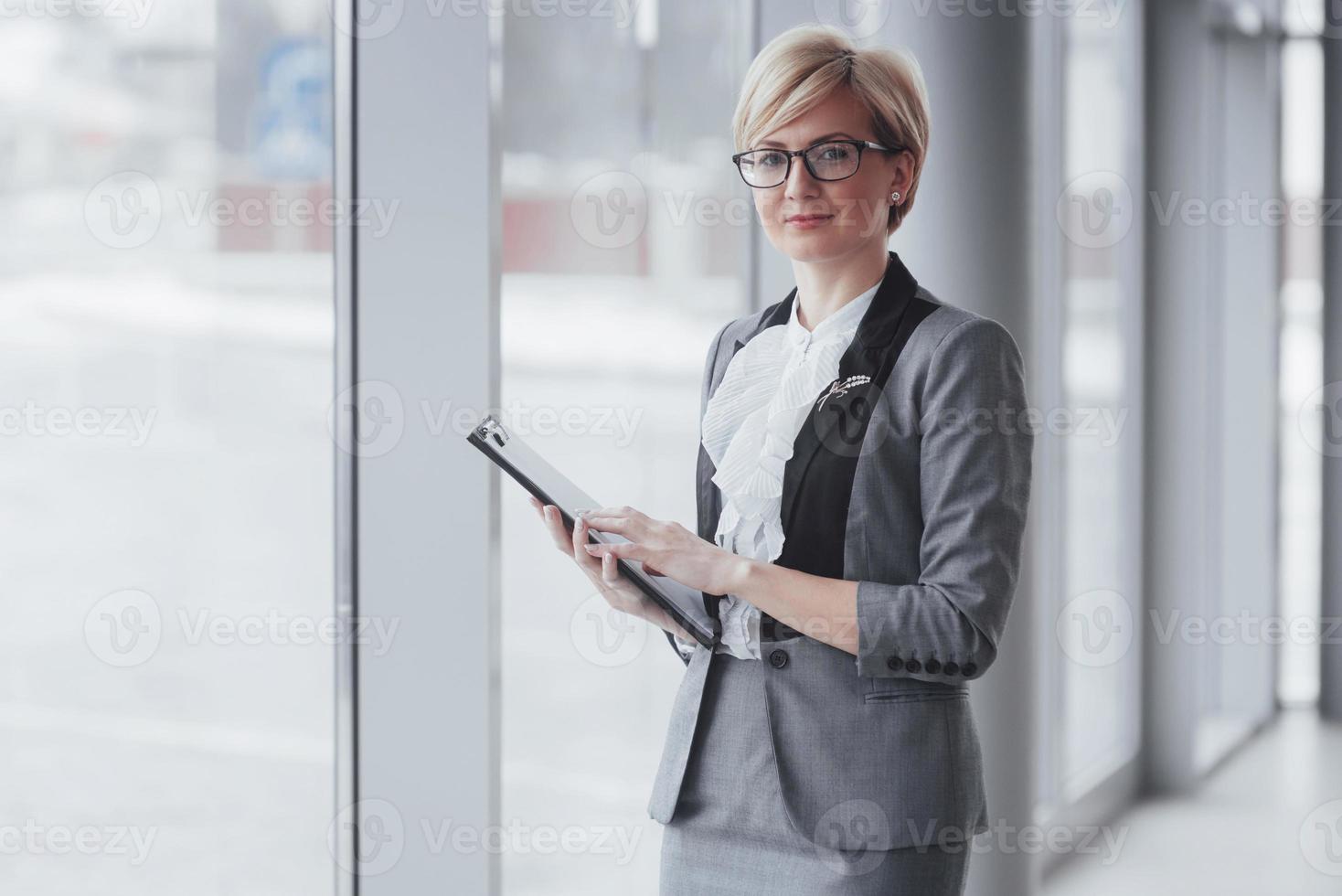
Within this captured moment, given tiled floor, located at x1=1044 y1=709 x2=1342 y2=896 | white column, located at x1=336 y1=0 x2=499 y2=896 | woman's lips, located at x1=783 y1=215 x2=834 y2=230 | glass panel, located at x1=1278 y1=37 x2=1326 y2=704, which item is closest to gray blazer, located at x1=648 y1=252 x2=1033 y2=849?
woman's lips, located at x1=783 y1=215 x2=834 y2=230

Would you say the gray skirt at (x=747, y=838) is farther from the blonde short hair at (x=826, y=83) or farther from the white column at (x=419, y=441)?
the white column at (x=419, y=441)

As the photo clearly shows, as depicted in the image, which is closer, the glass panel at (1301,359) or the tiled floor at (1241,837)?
the tiled floor at (1241,837)

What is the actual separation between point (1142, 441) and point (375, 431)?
344cm

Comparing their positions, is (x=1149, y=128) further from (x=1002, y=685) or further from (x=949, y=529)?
(x=949, y=529)

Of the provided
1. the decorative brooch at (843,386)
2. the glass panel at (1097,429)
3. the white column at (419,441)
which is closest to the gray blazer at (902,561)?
the decorative brooch at (843,386)

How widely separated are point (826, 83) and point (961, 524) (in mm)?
563

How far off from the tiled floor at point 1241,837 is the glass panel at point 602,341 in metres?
1.73

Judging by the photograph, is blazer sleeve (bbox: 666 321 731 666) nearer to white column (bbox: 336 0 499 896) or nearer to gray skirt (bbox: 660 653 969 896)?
gray skirt (bbox: 660 653 969 896)

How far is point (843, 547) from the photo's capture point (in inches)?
64.1

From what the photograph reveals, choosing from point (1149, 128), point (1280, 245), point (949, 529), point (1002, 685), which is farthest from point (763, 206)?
point (1280, 245)

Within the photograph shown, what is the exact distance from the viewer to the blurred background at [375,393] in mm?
2160

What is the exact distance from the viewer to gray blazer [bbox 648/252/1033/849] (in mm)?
1545

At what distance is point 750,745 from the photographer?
1.67 meters

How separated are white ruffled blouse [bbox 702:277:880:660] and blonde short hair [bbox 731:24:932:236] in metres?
0.22
